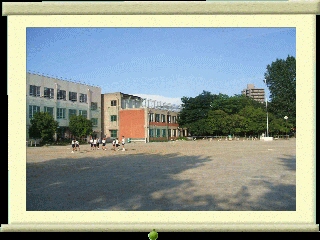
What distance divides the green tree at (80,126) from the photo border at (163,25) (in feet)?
15.2

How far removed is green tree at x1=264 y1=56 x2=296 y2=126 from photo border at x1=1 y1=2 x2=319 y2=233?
228mm

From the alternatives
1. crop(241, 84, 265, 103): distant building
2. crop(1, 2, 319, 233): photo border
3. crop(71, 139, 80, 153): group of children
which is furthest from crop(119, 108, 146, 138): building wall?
crop(1, 2, 319, 233): photo border

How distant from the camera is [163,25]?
3258 mm

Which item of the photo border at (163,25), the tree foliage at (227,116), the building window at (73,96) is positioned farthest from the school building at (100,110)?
the photo border at (163,25)

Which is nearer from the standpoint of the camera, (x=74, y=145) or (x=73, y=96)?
(x=73, y=96)

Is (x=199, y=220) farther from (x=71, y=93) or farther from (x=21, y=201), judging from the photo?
(x=71, y=93)

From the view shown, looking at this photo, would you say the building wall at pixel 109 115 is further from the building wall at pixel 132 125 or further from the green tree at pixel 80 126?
the green tree at pixel 80 126

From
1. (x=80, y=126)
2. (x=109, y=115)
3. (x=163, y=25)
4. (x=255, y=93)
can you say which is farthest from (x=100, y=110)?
(x=163, y=25)

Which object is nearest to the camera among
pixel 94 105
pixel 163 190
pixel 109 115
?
pixel 163 190

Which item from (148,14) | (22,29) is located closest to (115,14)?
(148,14)

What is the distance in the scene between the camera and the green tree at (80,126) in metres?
8.45

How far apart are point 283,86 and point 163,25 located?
95.5 inches

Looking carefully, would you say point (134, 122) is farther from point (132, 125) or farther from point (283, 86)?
point (283, 86)
